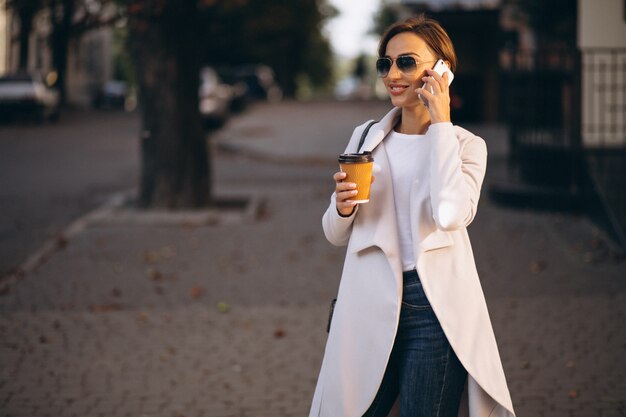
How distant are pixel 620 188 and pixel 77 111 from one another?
109 feet

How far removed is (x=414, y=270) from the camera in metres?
3.26

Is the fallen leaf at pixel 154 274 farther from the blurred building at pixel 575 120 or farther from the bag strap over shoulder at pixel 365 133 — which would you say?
the bag strap over shoulder at pixel 365 133

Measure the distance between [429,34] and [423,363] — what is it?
1.10 meters

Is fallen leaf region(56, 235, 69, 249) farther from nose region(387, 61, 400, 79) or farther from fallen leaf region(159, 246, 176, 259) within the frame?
nose region(387, 61, 400, 79)

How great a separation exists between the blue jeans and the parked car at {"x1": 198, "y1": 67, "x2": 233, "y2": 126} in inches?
986

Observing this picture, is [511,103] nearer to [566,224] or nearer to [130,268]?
[566,224]

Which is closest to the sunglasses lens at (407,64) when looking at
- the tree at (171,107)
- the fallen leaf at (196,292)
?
the fallen leaf at (196,292)

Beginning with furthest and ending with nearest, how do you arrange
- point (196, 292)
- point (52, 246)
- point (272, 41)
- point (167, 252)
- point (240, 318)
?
point (272, 41)
point (52, 246)
point (167, 252)
point (196, 292)
point (240, 318)

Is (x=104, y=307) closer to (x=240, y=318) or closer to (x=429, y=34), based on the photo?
(x=240, y=318)

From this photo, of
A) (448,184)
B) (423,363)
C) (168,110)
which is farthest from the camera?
(168,110)

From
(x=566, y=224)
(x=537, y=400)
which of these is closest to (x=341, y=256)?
(x=566, y=224)

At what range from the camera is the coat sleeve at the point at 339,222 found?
10.8 ft

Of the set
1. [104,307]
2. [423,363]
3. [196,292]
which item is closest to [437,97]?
[423,363]

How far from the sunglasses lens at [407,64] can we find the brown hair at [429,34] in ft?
0.28
